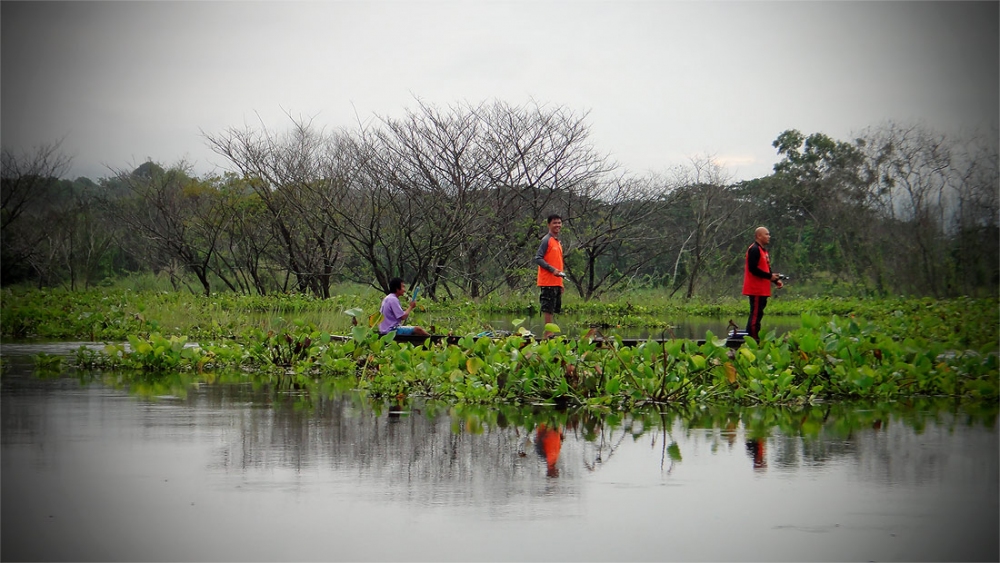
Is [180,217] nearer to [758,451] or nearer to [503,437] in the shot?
[503,437]

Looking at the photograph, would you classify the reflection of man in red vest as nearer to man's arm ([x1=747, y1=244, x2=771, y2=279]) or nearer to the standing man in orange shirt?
man's arm ([x1=747, y1=244, x2=771, y2=279])

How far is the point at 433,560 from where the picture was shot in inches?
182

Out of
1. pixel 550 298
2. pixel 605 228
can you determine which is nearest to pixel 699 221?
pixel 605 228

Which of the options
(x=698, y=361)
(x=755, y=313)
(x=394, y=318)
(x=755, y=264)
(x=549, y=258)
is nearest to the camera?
(x=698, y=361)

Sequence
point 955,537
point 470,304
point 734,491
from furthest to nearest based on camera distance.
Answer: point 470,304 < point 734,491 < point 955,537

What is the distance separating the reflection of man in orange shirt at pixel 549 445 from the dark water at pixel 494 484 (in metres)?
0.04

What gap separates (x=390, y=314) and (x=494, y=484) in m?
7.46

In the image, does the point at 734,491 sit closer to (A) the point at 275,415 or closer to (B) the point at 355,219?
(A) the point at 275,415

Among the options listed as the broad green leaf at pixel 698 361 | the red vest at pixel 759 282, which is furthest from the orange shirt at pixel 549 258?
the broad green leaf at pixel 698 361

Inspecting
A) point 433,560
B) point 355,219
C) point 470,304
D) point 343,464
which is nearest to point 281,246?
point 355,219

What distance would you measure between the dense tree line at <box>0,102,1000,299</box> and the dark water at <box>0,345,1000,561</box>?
1890cm

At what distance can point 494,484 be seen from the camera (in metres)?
6.09

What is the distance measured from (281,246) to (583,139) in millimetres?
9254

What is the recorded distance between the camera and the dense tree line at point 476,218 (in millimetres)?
28562
